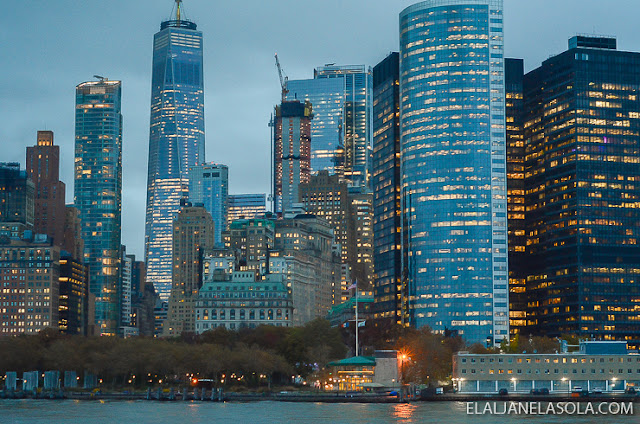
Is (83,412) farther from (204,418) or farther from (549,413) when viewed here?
(549,413)

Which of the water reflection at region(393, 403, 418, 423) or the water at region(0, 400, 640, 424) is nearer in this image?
the water at region(0, 400, 640, 424)

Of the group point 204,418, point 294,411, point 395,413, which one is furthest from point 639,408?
point 204,418

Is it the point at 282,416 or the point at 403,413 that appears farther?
the point at 403,413

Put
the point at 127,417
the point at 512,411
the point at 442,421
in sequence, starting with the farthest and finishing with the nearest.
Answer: the point at 512,411
the point at 127,417
the point at 442,421

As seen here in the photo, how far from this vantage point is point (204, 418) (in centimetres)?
17438

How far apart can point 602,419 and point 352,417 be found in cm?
3723

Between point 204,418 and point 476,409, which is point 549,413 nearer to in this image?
point 476,409

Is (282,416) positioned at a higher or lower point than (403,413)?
higher

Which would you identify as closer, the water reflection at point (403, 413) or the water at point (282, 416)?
the water at point (282, 416)

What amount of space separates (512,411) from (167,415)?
189ft

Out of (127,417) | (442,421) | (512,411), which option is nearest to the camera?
(442,421)

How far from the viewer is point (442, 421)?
164 meters

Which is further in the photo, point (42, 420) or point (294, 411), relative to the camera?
point (294, 411)

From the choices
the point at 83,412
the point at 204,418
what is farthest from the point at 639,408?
the point at 83,412
